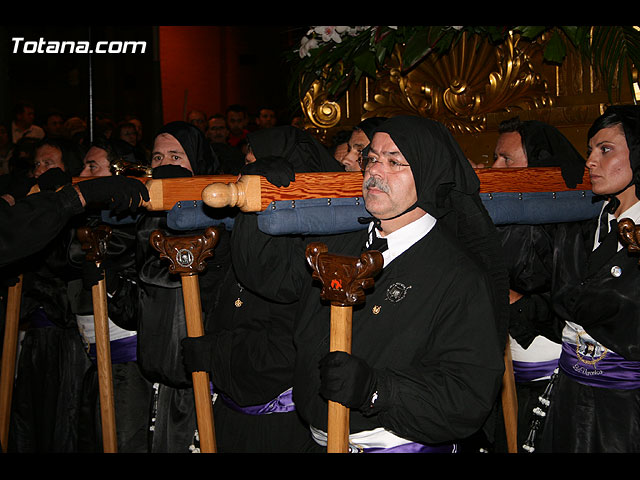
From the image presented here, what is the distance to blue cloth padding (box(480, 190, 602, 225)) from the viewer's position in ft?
8.96

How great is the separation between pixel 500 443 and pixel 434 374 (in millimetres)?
1738

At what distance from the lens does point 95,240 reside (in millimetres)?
3279

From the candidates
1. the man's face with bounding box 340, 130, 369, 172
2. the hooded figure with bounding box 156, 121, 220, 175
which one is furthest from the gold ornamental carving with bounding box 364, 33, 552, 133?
the hooded figure with bounding box 156, 121, 220, 175

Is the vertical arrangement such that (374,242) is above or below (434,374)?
above

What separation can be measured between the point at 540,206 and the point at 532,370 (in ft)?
3.46

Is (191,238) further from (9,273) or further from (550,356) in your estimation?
(550,356)

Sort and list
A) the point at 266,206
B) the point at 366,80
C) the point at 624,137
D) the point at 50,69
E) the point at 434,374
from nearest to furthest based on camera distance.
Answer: the point at 434,374, the point at 266,206, the point at 624,137, the point at 366,80, the point at 50,69

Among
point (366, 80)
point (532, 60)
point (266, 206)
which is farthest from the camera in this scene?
point (366, 80)

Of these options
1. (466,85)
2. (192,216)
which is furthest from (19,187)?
(466,85)

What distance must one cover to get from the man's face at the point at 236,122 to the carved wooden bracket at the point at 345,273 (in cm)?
588

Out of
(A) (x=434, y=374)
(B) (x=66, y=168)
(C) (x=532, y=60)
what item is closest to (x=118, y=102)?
(B) (x=66, y=168)

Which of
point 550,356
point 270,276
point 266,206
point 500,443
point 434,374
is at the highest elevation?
point 266,206

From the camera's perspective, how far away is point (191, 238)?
2641 millimetres

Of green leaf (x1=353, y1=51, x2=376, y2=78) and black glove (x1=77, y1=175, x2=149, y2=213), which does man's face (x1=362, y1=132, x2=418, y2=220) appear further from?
green leaf (x1=353, y1=51, x2=376, y2=78)
